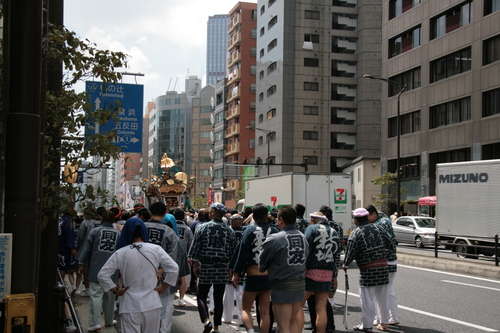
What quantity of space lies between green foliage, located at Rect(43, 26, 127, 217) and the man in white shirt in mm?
594

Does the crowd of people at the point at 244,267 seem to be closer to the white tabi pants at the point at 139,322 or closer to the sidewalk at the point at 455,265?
the white tabi pants at the point at 139,322

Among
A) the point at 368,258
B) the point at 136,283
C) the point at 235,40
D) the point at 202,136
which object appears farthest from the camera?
the point at 202,136

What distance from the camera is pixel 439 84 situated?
137 feet

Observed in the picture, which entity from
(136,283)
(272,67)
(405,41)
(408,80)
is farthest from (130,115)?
(272,67)

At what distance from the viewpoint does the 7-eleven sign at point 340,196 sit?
70.2 feet

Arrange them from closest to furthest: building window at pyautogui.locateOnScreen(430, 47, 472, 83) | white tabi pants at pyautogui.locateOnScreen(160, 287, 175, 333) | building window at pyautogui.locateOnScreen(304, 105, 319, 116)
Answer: white tabi pants at pyautogui.locateOnScreen(160, 287, 175, 333)
building window at pyautogui.locateOnScreen(430, 47, 472, 83)
building window at pyautogui.locateOnScreen(304, 105, 319, 116)

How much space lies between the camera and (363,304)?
29.7 ft

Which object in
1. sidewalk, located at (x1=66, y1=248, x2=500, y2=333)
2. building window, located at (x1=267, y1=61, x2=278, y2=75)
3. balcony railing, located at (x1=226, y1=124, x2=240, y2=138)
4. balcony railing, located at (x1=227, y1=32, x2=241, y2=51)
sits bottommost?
sidewalk, located at (x1=66, y1=248, x2=500, y2=333)

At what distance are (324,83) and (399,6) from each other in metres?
20.9

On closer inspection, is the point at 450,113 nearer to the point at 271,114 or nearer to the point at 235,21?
the point at 271,114

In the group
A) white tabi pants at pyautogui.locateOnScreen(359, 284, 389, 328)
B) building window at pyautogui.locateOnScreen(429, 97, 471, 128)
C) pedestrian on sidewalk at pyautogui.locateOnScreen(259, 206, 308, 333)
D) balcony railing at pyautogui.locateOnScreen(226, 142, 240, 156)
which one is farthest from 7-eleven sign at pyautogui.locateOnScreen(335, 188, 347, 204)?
balcony railing at pyautogui.locateOnScreen(226, 142, 240, 156)

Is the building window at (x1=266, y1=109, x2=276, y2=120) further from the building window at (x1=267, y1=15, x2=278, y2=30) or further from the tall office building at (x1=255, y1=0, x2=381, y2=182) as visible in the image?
the building window at (x1=267, y1=15, x2=278, y2=30)

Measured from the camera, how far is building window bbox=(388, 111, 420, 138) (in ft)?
147

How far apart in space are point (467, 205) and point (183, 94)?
10521cm
